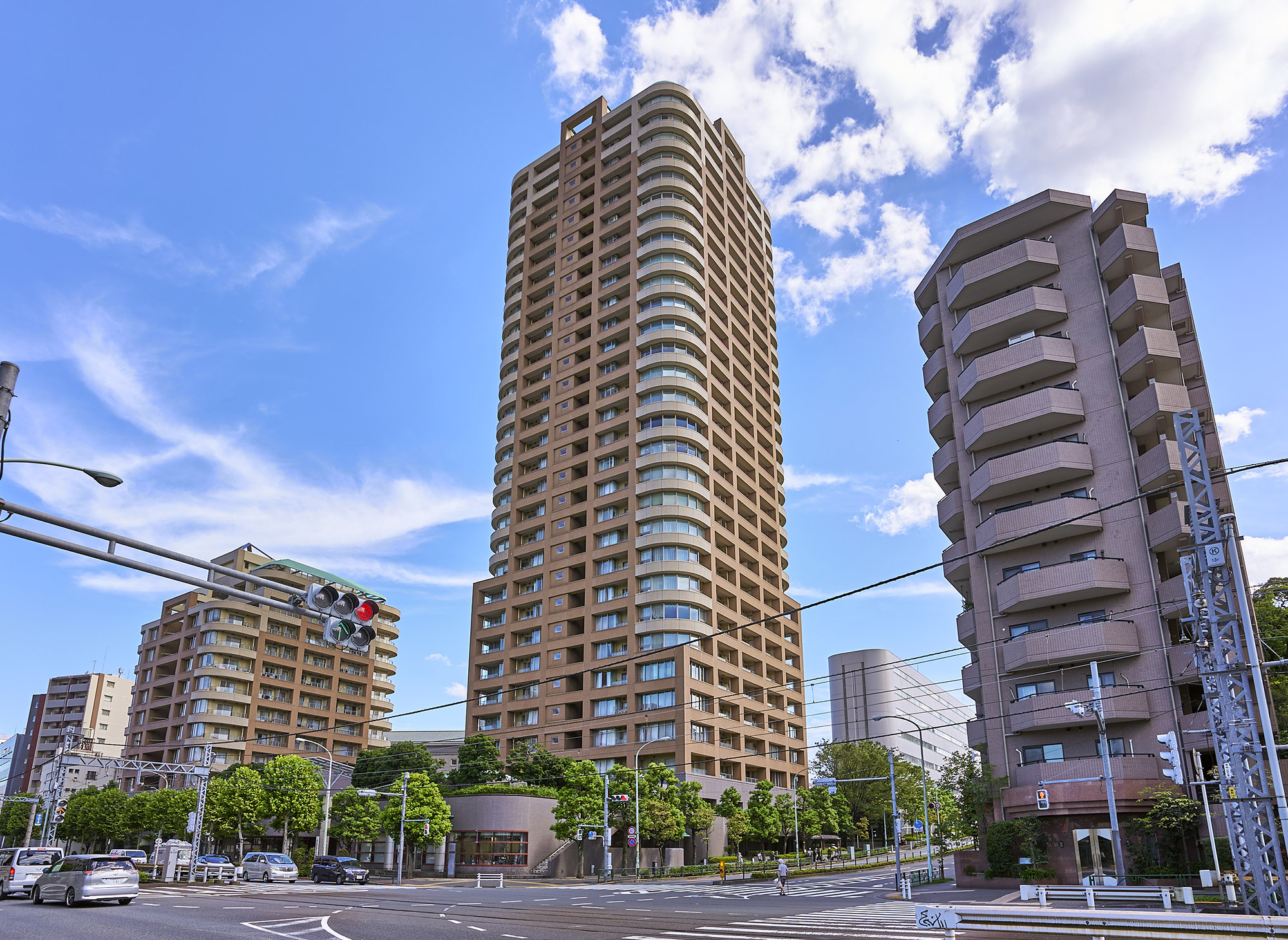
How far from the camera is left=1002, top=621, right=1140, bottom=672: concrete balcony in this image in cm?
4462

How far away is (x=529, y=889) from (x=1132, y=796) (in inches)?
1210

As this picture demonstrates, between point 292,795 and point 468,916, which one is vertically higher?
point 292,795

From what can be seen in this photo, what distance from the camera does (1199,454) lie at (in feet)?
87.8

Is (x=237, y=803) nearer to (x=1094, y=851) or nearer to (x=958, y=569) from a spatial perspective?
(x=958, y=569)

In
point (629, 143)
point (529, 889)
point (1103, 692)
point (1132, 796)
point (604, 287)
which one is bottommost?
point (529, 889)

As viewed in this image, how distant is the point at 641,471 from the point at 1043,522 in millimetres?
42905

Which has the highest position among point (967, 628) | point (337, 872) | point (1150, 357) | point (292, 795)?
point (1150, 357)

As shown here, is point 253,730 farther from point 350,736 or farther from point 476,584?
point 476,584

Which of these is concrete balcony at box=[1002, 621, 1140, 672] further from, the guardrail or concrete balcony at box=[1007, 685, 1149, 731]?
the guardrail

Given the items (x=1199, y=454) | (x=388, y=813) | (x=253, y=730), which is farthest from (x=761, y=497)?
(x=1199, y=454)

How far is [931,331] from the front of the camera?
62.5 meters

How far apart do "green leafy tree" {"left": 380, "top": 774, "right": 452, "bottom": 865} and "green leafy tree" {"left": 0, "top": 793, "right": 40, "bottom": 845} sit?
8111 cm

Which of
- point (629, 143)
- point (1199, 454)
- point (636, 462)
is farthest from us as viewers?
point (629, 143)

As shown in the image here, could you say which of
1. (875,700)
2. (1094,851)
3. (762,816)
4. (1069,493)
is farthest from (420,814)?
(875,700)
